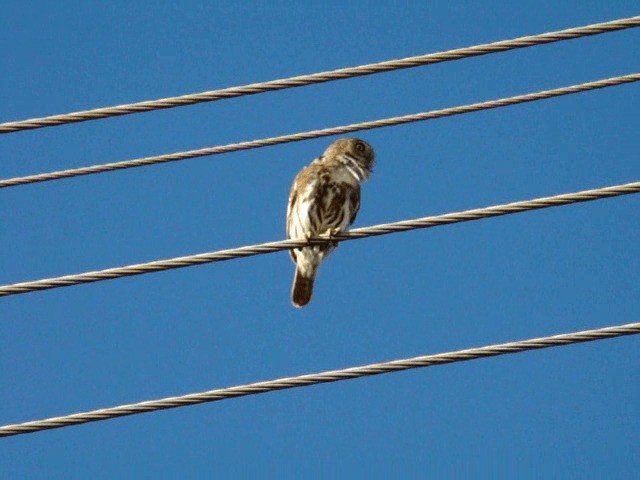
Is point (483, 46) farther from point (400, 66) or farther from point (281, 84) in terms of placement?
point (281, 84)

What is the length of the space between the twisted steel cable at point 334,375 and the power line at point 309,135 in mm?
1650

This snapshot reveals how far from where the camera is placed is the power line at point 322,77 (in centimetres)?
711

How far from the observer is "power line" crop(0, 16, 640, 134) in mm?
7105

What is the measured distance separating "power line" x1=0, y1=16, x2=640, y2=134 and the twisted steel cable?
64.8 inches

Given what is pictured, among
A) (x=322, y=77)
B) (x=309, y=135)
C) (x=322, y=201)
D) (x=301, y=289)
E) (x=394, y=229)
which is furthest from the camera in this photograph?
(x=301, y=289)

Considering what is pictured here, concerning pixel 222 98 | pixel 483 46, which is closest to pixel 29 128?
pixel 222 98

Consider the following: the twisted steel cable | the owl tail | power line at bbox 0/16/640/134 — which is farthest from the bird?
the twisted steel cable

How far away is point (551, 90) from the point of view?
7.87m

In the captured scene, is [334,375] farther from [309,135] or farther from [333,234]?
[333,234]

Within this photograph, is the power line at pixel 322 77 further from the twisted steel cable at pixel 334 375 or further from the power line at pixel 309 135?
the twisted steel cable at pixel 334 375

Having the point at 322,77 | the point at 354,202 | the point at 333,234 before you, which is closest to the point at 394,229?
the point at 322,77

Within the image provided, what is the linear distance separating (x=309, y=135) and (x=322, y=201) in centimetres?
234

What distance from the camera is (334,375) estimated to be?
626cm

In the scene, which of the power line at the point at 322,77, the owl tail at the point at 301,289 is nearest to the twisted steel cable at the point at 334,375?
the power line at the point at 322,77
